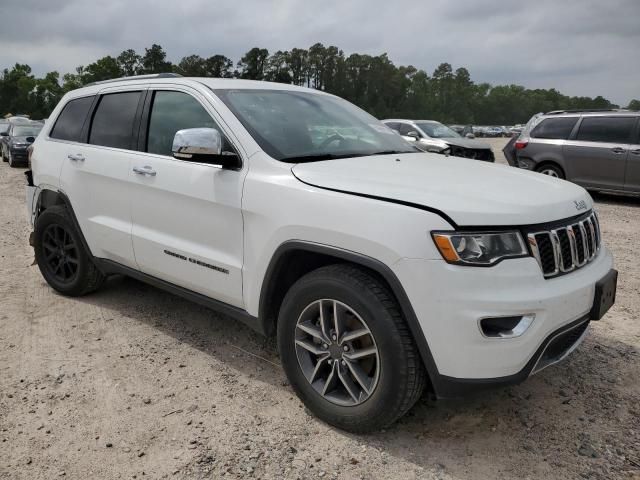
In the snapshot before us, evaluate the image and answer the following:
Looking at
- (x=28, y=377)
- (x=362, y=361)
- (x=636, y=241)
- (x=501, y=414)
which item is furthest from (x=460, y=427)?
(x=636, y=241)

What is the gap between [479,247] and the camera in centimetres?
229

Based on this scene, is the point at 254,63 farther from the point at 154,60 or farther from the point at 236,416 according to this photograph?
the point at 236,416

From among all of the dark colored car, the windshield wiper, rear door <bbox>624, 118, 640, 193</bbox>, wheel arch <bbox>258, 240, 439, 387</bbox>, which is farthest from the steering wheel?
the dark colored car

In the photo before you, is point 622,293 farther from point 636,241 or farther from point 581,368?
point 636,241

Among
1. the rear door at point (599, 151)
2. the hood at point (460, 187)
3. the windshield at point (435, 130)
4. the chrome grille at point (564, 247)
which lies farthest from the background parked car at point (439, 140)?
the chrome grille at point (564, 247)

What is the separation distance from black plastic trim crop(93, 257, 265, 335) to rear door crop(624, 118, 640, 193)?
8776 mm

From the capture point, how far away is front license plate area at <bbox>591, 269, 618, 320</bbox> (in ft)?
8.52

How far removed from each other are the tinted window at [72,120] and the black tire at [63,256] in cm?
60

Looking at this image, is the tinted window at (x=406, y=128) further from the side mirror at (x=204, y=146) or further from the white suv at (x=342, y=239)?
the side mirror at (x=204, y=146)

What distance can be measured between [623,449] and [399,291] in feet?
4.60

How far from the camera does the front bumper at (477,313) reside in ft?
7.34

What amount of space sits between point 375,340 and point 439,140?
12282 mm

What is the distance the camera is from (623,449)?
263 centimetres

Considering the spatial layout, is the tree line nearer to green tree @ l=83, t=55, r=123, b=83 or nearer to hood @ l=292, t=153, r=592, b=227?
green tree @ l=83, t=55, r=123, b=83
